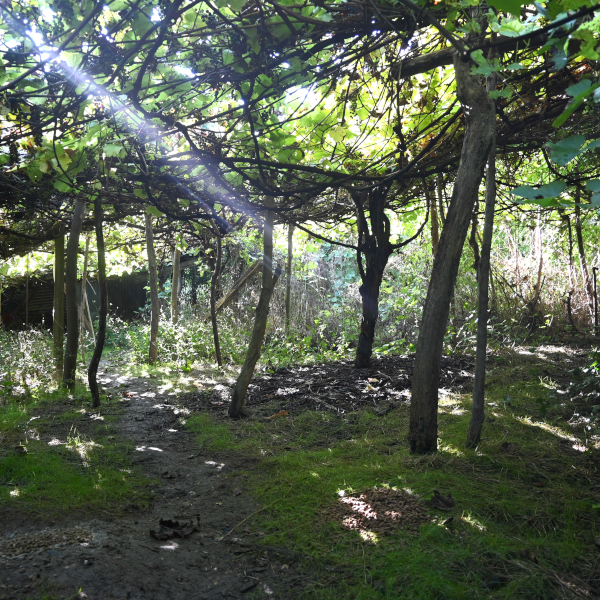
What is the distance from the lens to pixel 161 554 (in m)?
2.11

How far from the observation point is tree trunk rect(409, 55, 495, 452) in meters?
2.89

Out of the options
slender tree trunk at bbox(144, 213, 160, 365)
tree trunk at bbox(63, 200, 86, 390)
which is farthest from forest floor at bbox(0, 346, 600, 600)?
slender tree trunk at bbox(144, 213, 160, 365)

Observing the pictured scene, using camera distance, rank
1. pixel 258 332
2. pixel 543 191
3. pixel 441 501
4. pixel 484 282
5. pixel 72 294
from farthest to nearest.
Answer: pixel 72 294, pixel 258 332, pixel 484 282, pixel 441 501, pixel 543 191

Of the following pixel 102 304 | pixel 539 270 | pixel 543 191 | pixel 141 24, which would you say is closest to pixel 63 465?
pixel 102 304

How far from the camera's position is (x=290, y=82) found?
296cm

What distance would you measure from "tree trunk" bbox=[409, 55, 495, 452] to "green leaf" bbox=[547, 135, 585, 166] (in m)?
2.01

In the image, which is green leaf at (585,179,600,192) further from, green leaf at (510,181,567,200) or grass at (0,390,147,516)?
grass at (0,390,147,516)

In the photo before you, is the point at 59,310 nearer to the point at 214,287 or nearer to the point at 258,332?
the point at 214,287

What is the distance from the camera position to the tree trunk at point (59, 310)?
21.6 ft

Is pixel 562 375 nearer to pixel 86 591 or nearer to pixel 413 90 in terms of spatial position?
pixel 413 90

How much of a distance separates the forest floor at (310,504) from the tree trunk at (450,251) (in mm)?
278

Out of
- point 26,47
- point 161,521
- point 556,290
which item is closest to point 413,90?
point 26,47

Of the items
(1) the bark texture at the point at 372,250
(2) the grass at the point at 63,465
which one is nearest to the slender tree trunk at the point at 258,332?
(2) the grass at the point at 63,465

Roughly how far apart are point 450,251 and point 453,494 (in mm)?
1463
